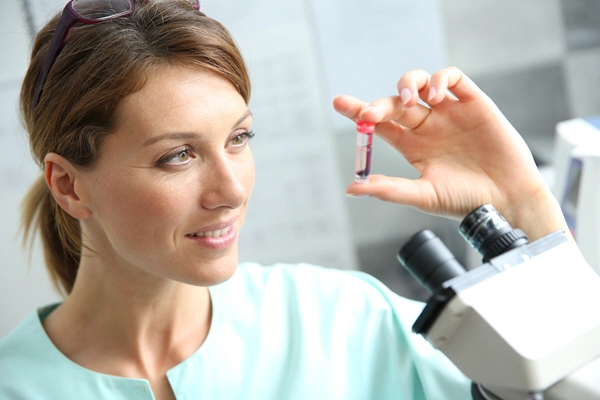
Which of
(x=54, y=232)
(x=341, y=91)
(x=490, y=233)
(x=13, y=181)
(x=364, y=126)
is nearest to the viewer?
(x=490, y=233)

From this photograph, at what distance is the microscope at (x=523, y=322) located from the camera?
0.66 metres

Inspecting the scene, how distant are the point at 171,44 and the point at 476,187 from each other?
50 centimetres

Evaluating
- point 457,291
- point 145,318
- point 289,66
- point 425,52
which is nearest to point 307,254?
point 289,66

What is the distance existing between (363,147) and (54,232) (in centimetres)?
66

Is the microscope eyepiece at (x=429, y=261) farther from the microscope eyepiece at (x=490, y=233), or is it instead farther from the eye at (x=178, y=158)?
the eye at (x=178, y=158)

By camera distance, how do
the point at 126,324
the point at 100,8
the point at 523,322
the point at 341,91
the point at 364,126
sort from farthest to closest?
the point at 341,91 → the point at 126,324 → the point at 100,8 → the point at 364,126 → the point at 523,322

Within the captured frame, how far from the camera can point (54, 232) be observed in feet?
4.11

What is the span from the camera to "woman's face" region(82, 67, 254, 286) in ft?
3.11

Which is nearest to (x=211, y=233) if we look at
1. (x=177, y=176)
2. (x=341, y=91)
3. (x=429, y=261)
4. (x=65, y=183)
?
(x=177, y=176)

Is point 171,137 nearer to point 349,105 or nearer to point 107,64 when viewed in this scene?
point 107,64

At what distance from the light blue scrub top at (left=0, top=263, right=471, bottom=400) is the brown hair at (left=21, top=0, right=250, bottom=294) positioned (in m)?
0.35

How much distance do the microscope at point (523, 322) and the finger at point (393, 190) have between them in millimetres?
180

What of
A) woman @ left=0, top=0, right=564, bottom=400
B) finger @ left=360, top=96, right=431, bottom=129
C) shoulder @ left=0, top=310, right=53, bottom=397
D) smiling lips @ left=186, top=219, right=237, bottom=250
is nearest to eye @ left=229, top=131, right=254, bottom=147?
woman @ left=0, top=0, right=564, bottom=400

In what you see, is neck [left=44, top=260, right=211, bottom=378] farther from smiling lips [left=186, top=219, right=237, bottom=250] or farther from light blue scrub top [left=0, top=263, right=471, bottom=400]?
smiling lips [left=186, top=219, right=237, bottom=250]
